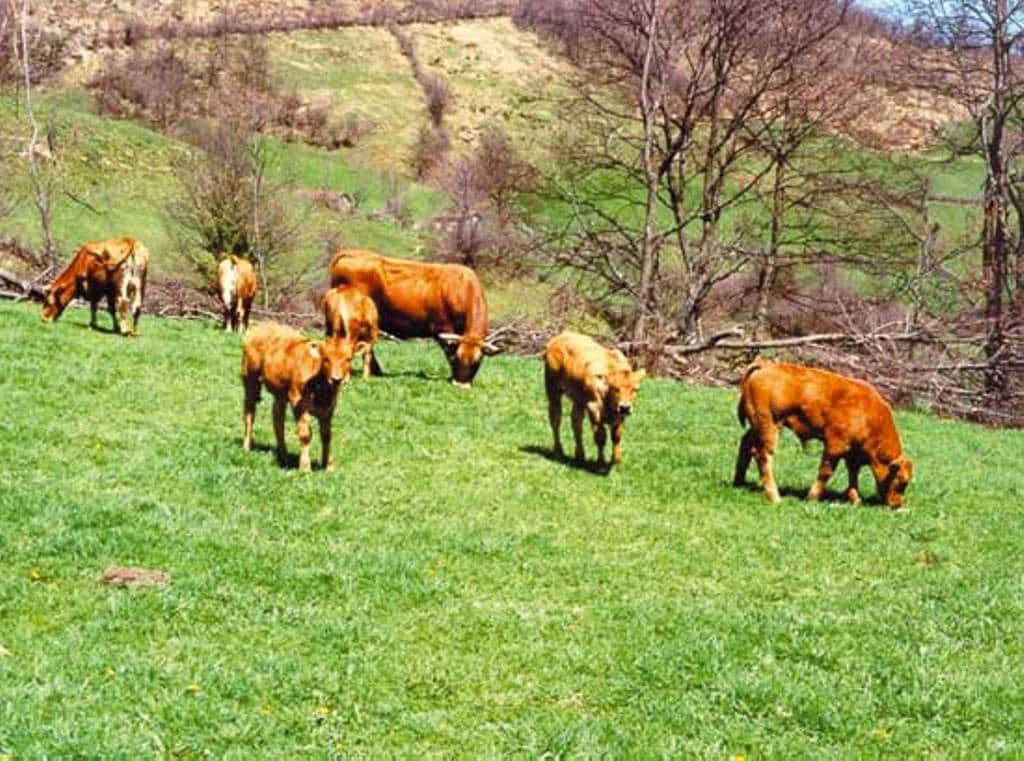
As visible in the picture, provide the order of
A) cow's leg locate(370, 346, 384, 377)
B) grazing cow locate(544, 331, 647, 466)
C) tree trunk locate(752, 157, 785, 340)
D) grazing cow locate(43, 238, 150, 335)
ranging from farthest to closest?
tree trunk locate(752, 157, 785, 340) → grazing cow locate(43, 238, 150, 335) → cow's leg locate(370, 346, 384, 377) → grazing cow locate(544, 331, 647, 466)

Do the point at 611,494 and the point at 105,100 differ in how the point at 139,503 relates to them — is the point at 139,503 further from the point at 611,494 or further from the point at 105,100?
the point at 105,100

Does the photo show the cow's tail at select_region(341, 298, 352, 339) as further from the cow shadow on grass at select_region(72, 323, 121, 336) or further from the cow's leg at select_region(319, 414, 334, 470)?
the cow's leg at select_region(319, 414, 334, 470)

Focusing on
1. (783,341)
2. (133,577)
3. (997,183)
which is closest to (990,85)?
(997,183)

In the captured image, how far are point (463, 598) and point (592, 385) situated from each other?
16.0 feet

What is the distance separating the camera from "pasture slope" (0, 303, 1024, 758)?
7156 millimetres

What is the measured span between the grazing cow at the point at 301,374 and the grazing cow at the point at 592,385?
302cm

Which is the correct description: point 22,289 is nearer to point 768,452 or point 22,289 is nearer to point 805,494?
point 768,452

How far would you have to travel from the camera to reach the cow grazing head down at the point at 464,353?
18.8 meters

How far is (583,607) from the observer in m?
9.61

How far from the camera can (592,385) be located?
13891 mm

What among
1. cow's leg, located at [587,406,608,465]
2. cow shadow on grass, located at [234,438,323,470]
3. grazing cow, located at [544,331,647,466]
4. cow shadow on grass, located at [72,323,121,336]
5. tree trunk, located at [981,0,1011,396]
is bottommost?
cow shadow on grass, located at [234,438,323,470]

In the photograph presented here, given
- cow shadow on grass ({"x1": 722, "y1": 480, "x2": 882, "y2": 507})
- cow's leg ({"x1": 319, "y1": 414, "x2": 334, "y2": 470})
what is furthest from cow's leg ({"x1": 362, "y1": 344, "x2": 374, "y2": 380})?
cow shadow on grass ({"x1": 722, "y1": 480, "x2": 882, "y2": 507})

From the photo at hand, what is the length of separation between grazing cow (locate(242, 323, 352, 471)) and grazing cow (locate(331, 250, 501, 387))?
5747 mm

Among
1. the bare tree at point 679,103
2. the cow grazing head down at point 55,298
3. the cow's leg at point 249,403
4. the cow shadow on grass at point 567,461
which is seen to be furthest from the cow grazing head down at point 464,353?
the bare tree at point 679,103
